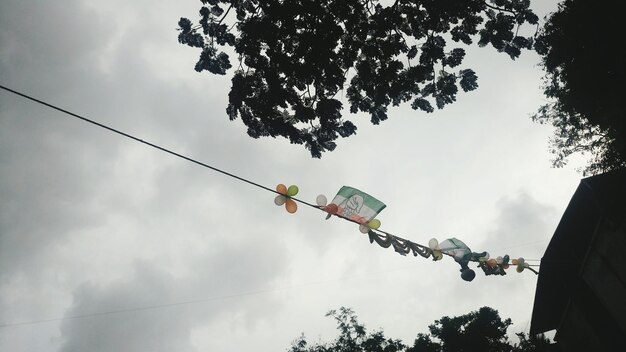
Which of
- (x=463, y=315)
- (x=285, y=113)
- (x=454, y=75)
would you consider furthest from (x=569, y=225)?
(x=463, y=315)

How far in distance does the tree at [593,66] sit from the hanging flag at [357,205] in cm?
416

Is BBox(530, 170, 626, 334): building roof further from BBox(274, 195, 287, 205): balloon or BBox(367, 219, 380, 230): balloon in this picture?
BBox(274, 195, 287, 205): balloon

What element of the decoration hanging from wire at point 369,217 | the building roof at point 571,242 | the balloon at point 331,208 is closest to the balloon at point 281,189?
the decoration hanging from wire at point 369,217

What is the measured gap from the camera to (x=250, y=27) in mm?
4680

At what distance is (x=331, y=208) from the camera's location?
544 centimetres

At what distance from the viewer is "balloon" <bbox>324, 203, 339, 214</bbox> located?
5410 mm

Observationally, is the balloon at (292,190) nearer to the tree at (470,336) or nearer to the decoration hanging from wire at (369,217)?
the decoration hanging from wire at (369,217)

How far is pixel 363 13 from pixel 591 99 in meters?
8.43

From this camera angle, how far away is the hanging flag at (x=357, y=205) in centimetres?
555

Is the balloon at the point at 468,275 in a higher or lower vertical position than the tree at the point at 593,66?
lower

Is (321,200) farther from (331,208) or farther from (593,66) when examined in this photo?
(593,66)

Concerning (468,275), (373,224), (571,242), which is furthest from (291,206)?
(571,242)

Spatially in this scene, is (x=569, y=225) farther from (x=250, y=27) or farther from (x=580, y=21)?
(x=250, y=27)

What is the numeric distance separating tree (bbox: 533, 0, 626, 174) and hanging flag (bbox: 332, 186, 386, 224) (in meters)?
4.16
